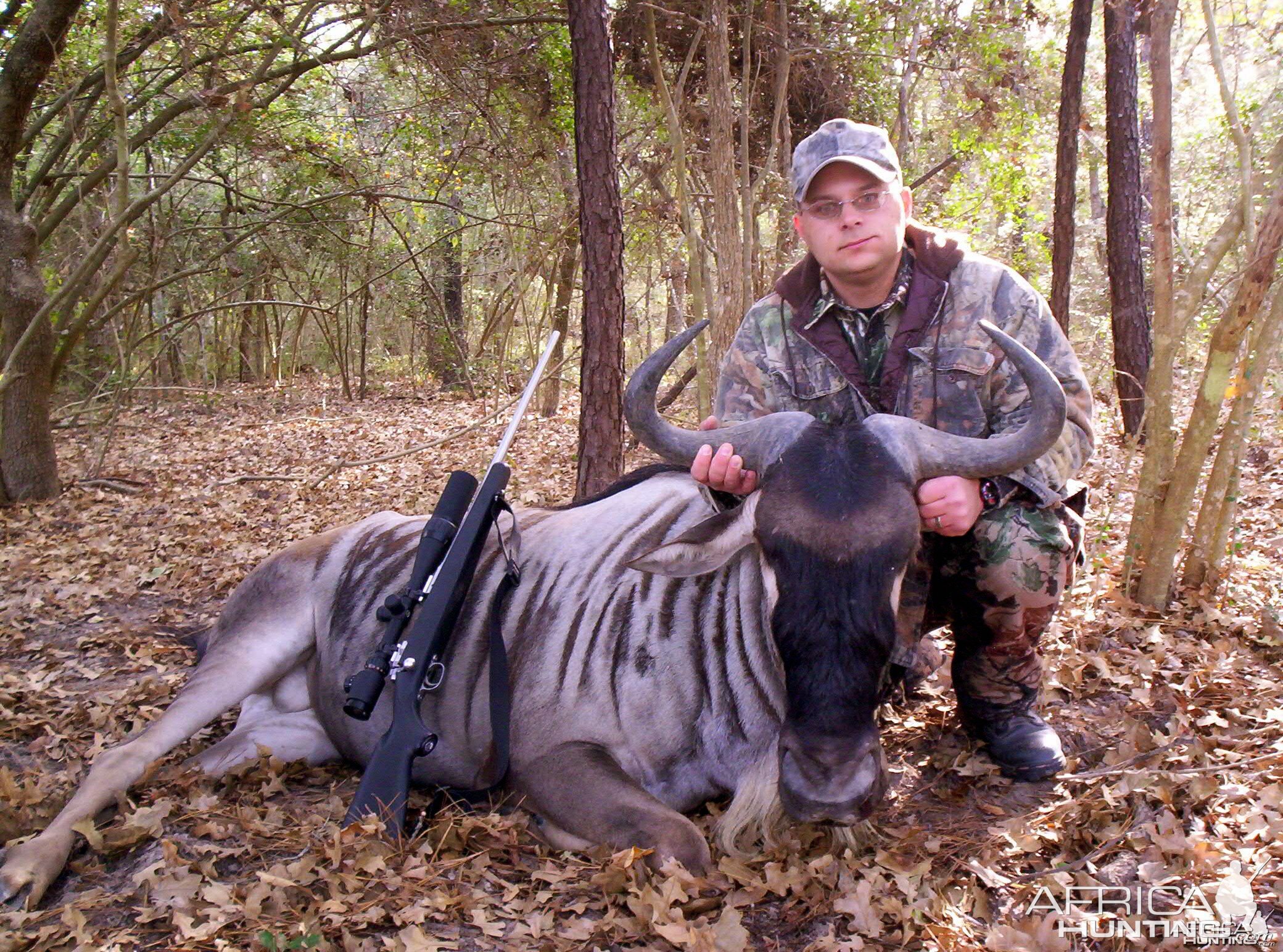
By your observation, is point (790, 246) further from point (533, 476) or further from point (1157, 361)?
point (1157, 361)

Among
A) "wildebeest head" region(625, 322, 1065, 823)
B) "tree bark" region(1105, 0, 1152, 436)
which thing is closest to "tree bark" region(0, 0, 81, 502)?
"wildebeest head" region(625, 322, 1065, 823)

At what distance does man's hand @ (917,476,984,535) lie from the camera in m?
2.78

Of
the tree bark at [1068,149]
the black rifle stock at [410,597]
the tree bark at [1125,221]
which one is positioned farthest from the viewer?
the tree bark at [1068,149]

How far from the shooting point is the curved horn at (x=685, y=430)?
2.89 m

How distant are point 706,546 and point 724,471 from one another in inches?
10.1

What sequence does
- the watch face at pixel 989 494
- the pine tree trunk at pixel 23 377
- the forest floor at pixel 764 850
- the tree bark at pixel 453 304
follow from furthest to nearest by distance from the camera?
the tree bark at pixel 453 304 < the pine tree trunk at pixel 23 377 < the watch face at pixel 989 494 < the forest floor at pixel 764 850

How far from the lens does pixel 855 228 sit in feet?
11.0

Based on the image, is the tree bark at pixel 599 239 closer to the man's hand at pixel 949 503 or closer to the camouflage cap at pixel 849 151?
the camouflage cap at pixel 849 151

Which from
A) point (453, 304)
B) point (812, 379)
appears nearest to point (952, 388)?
point (812, 379)

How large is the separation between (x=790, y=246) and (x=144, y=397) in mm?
12361

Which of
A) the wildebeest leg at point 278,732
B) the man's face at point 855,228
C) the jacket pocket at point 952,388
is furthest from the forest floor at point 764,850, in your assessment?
the man's face at point 855,228

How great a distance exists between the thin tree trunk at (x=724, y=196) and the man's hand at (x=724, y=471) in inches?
190

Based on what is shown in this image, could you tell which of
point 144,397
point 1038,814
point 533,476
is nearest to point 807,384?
point 1038,814

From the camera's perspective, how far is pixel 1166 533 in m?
4.52
